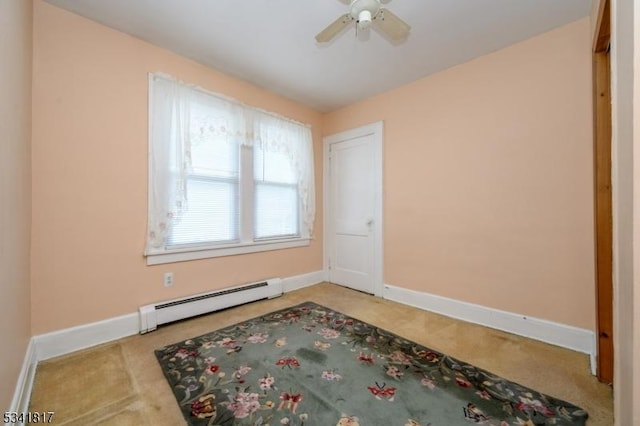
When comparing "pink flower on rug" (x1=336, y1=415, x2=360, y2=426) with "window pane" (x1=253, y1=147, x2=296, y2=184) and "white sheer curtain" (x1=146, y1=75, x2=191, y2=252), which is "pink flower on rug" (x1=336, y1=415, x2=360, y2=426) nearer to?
"white sheer curtain" (x1=146, y1=75, x2=191, y2=252)

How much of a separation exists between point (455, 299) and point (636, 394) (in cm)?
201

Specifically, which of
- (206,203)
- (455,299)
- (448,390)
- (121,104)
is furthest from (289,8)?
(455,299)

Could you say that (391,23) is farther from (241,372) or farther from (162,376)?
(162,376)

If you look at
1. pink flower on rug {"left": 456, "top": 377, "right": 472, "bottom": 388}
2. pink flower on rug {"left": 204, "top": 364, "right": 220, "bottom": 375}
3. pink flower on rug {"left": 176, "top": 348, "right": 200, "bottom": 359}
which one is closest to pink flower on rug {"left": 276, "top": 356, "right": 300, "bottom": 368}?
pink flower on rug {"left": 204, "top": 364, "right": 220, "bottom": 375}

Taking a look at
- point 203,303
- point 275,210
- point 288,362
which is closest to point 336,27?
point 275,210

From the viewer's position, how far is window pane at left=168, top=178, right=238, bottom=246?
8.32 ft

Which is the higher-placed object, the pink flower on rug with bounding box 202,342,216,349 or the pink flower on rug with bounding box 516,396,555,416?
the pink flower on rug with bounding box 202,342,216,349

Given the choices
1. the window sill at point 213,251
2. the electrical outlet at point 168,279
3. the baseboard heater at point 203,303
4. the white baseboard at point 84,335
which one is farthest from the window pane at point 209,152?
the white baseboard at point 84,335

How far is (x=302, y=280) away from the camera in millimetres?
3572

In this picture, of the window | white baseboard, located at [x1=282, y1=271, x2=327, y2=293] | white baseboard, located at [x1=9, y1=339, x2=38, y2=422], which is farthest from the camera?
white baseboard, located at [x1=282, y1=271, x2=327, y2=293]

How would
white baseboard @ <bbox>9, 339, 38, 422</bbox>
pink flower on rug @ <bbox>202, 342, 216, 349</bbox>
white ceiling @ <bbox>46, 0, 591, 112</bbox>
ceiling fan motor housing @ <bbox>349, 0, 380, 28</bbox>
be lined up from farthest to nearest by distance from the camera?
pink flower on rug @ <bbox>202, 342, 216, 349</bbox>
white ceiling @ <bbox>46, 0, 591, 112</bbox>
ceiling fan motor housing @ <bbox>349, 0, 380, 28</bbox>
white baseboard @ <bbox>9, 339, 38, 422</bbox>

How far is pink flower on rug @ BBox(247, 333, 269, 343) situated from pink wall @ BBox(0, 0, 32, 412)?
128cm

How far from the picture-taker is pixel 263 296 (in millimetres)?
3043

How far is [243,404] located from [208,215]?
184 centimetres
